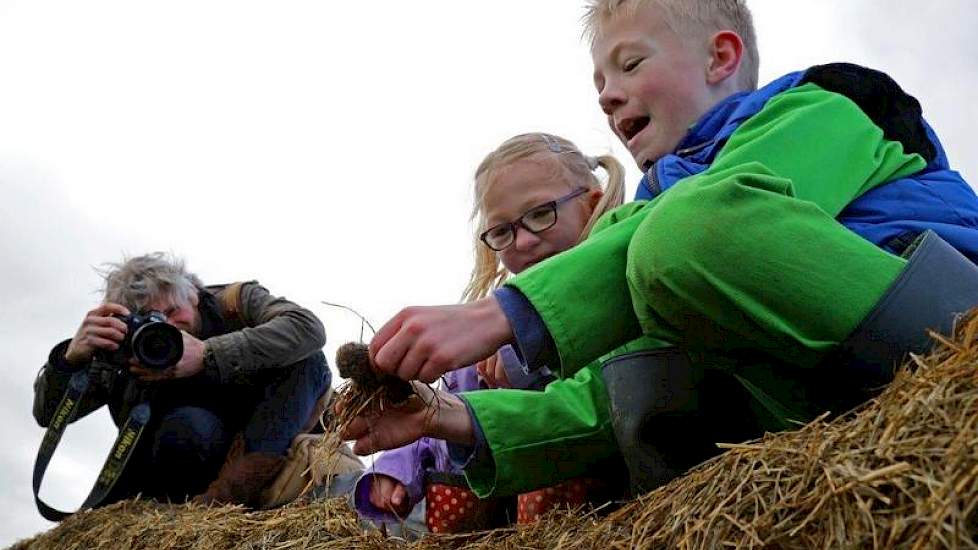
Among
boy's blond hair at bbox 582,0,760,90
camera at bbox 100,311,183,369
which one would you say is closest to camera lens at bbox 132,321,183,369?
camera at bbox 100,311,183,369

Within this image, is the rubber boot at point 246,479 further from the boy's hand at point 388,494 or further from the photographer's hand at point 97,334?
the boy's hand at point 388,494

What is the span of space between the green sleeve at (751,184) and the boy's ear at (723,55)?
1.50 ft

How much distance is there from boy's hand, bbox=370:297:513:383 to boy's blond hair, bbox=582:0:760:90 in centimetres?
101

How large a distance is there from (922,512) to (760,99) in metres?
1.10

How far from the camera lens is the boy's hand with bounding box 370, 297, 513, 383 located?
142 cm

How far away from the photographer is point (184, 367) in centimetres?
364

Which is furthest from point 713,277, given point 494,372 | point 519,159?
point 519,159

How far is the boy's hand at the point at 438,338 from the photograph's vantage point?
1420mm

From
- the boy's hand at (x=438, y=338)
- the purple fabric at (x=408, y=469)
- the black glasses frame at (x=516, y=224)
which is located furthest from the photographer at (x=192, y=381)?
the boy's hand at (x=438, y=338)

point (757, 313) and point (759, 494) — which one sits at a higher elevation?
point (757, 313)

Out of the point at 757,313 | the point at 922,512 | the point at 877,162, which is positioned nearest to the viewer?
the point at 922,512

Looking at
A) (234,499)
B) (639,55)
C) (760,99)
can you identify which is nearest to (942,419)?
(760,99)

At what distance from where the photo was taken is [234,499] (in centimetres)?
360

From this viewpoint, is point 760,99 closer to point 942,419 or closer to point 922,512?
point 942,419
